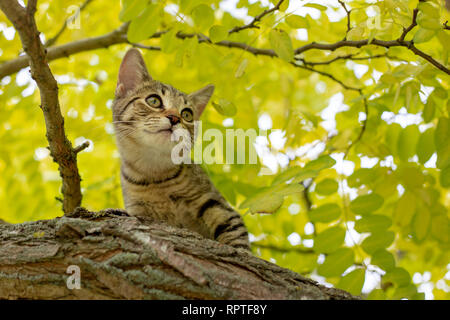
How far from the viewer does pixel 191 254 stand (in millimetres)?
2355

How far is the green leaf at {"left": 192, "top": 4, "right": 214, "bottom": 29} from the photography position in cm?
344

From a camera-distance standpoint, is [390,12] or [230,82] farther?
[230,82]

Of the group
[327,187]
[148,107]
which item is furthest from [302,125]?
[148,107]

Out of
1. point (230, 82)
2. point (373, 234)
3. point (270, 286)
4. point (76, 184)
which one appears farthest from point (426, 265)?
point (76, 184)

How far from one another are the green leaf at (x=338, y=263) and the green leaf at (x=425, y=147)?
0.99 meters

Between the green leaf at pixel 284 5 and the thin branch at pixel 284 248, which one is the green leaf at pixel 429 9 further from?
the thin branch at pixel 284 248

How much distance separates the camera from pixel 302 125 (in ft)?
13.5

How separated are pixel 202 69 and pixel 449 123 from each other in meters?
2.39

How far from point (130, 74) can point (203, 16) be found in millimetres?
1314

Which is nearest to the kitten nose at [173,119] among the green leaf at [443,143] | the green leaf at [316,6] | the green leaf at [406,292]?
the green leaf at [316,6]

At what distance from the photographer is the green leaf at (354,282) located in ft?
10.5

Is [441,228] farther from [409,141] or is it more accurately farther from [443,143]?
[443,143]

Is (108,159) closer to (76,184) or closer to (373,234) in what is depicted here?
(76,184)
